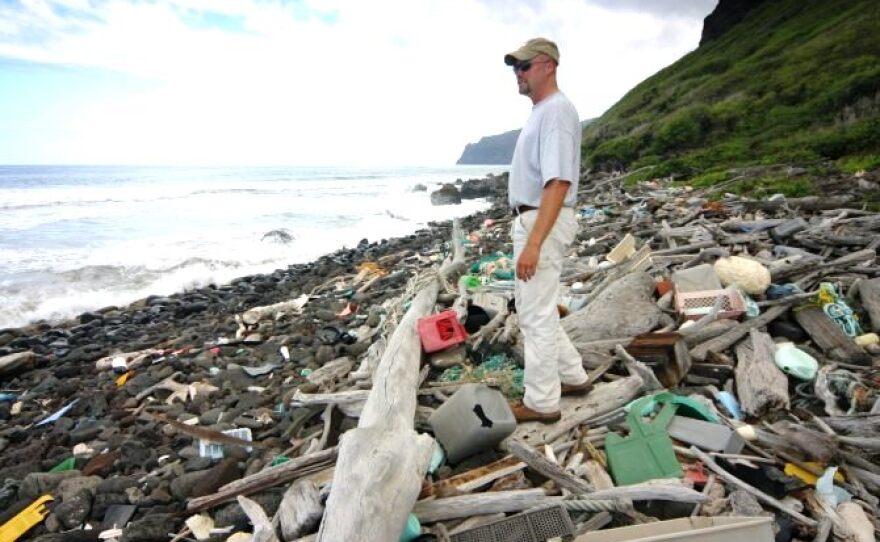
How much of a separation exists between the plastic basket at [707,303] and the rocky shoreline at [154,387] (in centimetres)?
403

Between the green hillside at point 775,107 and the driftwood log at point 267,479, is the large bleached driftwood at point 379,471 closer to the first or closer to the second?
the driftwood log at point 267,479

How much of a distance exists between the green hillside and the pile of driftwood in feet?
37.9

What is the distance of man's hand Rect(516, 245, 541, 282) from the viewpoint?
3.36m

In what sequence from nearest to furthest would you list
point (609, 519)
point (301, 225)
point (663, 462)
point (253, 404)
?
point (609, 519) → point (663, 462) → point (253, 404) → point (301, 225)

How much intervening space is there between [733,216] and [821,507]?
8132 mm

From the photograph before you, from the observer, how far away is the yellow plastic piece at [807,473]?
295 cm

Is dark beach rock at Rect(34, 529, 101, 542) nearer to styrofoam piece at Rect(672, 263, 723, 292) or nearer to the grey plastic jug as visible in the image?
the grey plastic jug

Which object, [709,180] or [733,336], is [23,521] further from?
[709,180]

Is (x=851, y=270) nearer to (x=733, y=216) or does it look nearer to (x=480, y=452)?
(x=733, y=216)

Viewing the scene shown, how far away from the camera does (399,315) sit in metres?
6.44

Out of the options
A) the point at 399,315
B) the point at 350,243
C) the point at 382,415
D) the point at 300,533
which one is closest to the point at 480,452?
the point at 382,415

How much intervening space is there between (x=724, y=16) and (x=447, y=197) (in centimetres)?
5031

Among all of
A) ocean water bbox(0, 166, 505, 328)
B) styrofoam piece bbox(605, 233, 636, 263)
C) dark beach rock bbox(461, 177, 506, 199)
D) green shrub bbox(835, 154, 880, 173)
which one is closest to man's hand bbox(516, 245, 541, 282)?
styrofoam piece bbox(605, 233, 636, 263)

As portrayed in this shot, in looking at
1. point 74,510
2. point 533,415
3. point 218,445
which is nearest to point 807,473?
point 533,415
